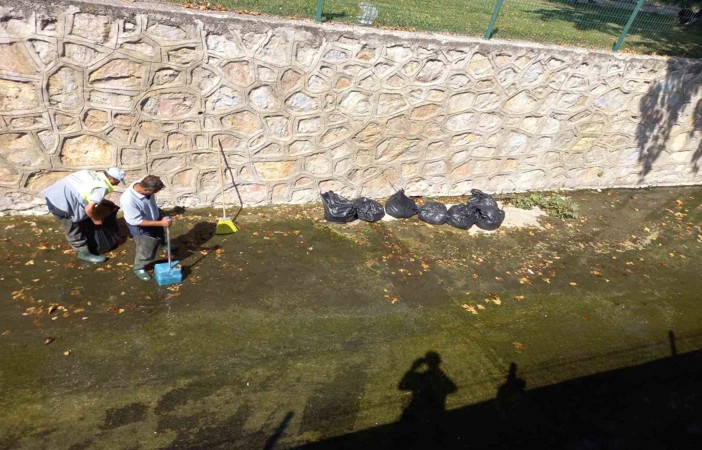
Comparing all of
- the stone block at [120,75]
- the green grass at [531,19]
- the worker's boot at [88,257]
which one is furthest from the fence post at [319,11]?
the worker's boot at [88,257]

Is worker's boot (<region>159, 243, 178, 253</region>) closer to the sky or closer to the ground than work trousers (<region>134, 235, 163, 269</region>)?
closer to the ground

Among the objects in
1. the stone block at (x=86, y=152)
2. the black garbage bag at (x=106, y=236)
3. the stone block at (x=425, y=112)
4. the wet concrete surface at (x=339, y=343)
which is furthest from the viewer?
the stone block at (x=425, y=112)

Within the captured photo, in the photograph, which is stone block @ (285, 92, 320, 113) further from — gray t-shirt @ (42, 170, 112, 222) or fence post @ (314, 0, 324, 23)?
gray t-shirt @ (42, 170, 112, 222)

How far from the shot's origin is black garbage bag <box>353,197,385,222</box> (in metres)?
7.05

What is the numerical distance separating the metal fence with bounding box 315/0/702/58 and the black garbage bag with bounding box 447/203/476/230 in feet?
9.22

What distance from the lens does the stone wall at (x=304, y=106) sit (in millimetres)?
5148

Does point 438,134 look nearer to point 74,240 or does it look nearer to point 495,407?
point 495,407

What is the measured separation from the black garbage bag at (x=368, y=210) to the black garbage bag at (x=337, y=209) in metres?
0.10

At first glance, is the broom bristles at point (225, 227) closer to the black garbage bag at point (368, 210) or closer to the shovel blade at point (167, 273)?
the shovel blade at point (167, 273)

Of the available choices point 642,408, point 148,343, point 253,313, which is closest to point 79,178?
point 148,343

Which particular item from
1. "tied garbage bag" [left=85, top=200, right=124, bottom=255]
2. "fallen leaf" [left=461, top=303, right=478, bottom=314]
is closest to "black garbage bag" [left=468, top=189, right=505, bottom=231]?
"fallen leaf" [left=461, top=303, right=478, bottom=314]

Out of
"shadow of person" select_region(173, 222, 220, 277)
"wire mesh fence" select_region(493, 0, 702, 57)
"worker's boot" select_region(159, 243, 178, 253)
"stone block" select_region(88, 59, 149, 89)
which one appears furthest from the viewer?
"wire mesh fence" select_region(493, 0, 702, 57)

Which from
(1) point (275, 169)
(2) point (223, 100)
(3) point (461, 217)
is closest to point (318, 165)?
(1) point (275, 169)

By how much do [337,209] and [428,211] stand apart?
1.62 m
